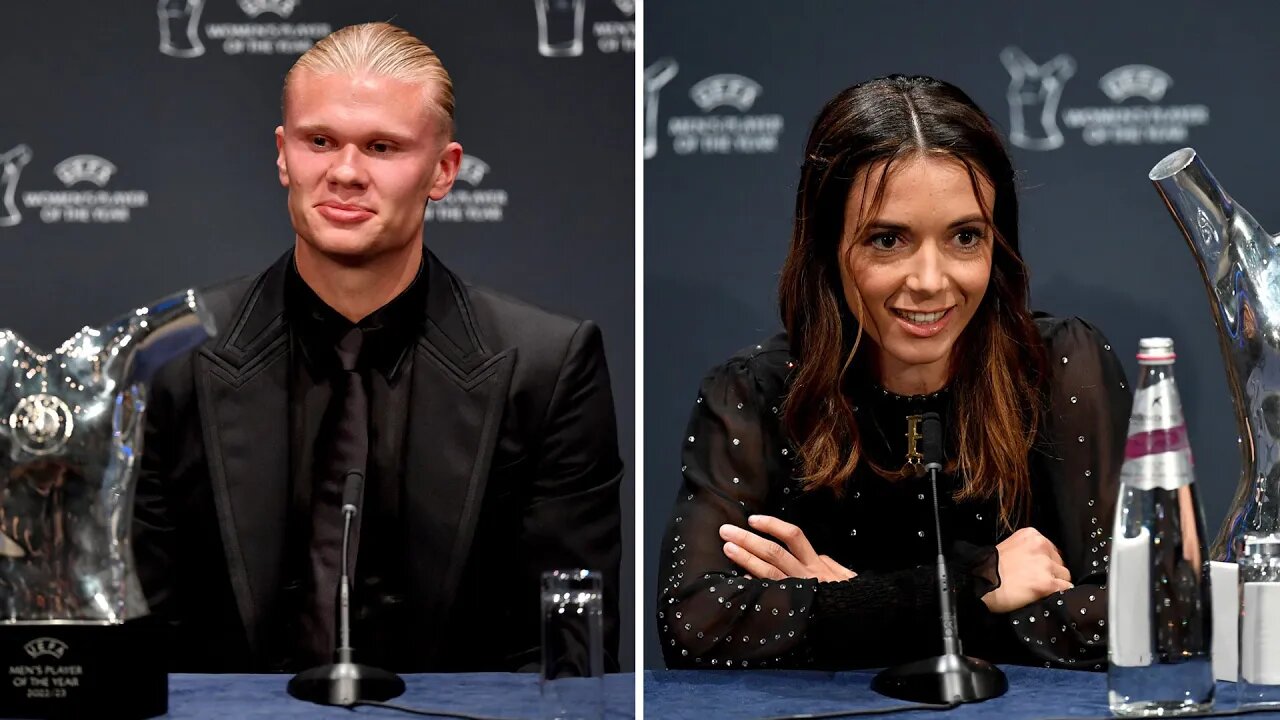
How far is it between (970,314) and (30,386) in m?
1.57

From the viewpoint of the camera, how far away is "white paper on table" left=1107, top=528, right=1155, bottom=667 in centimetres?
204

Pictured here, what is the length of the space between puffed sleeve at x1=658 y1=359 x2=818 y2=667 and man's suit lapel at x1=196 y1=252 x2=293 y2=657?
70 centimetres

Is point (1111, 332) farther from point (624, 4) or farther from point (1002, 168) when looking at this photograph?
point (624, 4)

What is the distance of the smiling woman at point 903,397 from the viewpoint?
260 cm

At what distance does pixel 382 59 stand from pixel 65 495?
962mm

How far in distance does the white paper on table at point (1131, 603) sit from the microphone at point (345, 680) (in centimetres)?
111

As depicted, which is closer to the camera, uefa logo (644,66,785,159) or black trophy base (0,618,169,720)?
black trophy base (0,618,169,720)

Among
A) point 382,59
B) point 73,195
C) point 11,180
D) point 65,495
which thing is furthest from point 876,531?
point 11,180

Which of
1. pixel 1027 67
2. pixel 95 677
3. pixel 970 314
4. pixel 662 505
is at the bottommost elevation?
pixel 95 677

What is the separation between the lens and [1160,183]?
7.95 ft

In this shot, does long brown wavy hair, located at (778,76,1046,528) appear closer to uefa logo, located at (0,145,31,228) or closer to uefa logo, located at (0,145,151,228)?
uefa logo, located at (0,145,151,228)

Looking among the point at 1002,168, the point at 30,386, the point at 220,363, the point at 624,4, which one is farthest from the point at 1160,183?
the point at 30,386

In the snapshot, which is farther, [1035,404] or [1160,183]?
[1035,404]

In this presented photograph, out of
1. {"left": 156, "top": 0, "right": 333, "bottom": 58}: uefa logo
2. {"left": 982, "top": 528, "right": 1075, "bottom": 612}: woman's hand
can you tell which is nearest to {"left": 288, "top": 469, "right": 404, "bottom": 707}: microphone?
{"left": 156, "top": 0, "right": 333, "bottom": 58}: uefa logo
